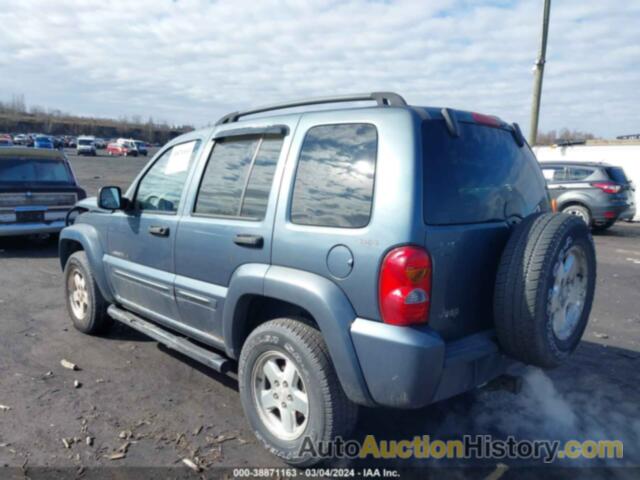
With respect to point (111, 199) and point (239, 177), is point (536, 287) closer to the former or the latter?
point (239, 177)

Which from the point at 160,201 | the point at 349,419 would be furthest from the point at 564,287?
the point at 160,201

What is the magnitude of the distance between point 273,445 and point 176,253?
1512 mm

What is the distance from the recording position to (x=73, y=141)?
75.2 m

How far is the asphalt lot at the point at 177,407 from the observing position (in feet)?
10.4

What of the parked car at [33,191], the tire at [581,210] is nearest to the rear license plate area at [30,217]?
the parked car at [33,191]

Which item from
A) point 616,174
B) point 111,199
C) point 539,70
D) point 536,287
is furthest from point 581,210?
point 111,199

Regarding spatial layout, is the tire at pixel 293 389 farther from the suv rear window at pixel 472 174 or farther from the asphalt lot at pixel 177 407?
the suv rear window at pixel 472 174

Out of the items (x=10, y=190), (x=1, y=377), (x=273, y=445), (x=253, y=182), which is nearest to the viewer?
(x=273, y=445)

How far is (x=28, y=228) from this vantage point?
8961 millimetres

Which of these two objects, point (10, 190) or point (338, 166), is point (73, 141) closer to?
point (10, 190)

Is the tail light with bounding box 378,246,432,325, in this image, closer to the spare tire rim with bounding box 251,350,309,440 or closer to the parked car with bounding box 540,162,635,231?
the spare tire rim with bounding box 251,350,309,440

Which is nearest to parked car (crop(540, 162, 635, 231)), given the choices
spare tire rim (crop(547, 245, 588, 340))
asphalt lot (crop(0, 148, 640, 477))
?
asphalt lot (crop(0, 148, 640, 477))

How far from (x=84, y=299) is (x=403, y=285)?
12.2ft

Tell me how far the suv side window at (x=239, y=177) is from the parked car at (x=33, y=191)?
21.7ft
